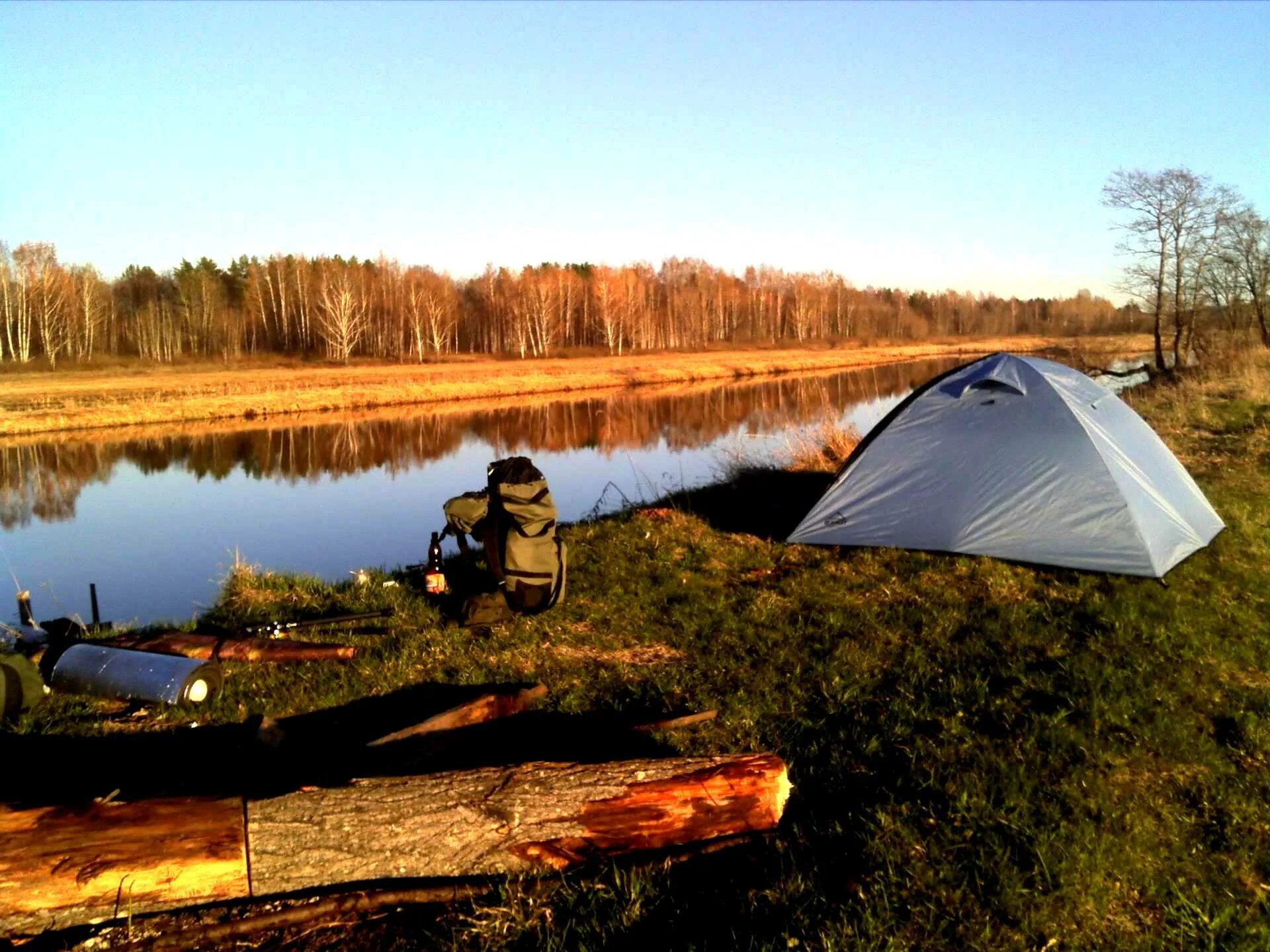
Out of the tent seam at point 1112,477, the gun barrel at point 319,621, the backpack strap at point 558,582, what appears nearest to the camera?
the gun barrel at point 319,621

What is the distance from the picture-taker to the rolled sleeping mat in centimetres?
470

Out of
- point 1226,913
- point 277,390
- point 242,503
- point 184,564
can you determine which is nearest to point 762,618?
point 1226,913

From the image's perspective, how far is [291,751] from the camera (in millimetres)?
4246

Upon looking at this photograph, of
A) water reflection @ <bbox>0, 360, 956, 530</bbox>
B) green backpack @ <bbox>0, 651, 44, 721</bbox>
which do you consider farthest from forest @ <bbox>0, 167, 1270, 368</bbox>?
green backpack @ <bbox>0, 651, 44, 721</bbox>

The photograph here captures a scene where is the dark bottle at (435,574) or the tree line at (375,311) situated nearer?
the dark bottle at (435,574)

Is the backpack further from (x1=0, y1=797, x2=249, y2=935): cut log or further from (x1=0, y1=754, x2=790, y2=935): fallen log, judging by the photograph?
(x1=0, y1=797, x2=249, y2=935): cut log

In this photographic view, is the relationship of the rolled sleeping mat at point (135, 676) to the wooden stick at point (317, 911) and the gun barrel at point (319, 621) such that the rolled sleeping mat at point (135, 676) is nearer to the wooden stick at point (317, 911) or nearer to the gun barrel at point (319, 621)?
the gun barrel at point (319, 621)

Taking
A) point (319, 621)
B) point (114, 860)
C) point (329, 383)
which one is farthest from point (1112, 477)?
point (329, 383)

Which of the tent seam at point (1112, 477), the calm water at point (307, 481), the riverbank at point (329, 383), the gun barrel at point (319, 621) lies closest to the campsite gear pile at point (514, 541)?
the gun barrel at point (319, 621)

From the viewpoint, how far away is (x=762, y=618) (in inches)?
233

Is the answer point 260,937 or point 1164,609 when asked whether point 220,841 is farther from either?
point 1164,609

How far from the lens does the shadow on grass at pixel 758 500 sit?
856 centimetres

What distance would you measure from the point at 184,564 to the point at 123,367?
4158cm

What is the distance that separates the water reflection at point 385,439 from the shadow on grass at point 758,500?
26.8 ft
